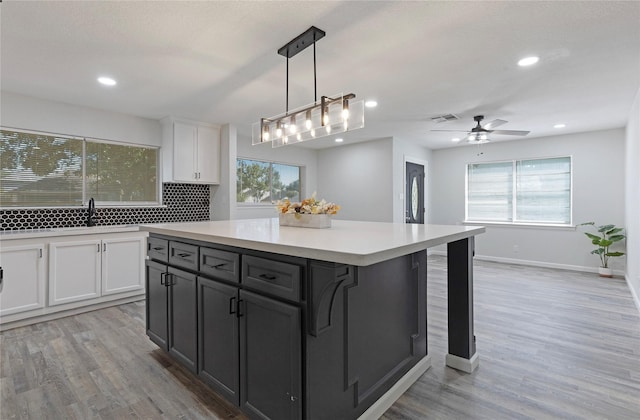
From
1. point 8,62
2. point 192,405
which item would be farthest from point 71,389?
point 8,62

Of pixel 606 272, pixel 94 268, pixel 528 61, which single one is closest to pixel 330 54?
pixel 528 61

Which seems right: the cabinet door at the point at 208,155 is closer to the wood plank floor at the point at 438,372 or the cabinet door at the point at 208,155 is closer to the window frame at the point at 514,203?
the wood plank floor at the point at 438,372

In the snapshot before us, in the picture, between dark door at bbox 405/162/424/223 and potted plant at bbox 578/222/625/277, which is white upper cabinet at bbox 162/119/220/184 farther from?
potted plant at bbox 578/222/625/277

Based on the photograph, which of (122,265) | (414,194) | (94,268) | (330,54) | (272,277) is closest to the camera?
(272,277)

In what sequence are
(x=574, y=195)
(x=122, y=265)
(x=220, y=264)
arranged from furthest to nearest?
1. (x=574, y=195)
2. (x=122, y=265)
3. (x=220, y=264)

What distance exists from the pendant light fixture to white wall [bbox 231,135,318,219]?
2.32m

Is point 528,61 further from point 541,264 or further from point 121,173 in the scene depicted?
point 121,173

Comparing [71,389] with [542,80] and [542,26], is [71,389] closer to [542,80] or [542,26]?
[542,26]

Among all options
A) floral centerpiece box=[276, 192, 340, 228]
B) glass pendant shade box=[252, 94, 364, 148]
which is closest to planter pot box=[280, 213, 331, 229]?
floral centerpiece box=[276, 192, 340, 228]

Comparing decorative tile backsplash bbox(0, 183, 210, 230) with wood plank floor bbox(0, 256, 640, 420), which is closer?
wood plank floor bbox(0, 256, 640, 420)

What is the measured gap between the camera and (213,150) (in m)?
4.76

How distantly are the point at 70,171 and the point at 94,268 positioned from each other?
1.21m

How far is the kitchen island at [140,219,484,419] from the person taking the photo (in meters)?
1.40

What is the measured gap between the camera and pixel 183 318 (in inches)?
84.7
